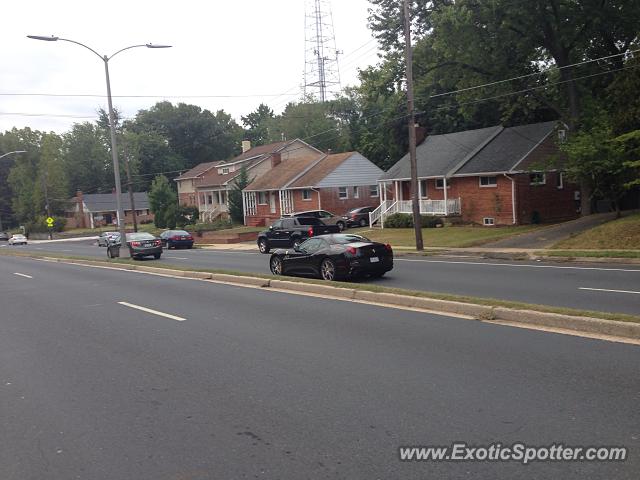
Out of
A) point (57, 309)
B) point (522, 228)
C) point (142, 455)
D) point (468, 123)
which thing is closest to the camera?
point (142, 455)

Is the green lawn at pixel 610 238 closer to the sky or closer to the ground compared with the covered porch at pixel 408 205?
closer to the ground

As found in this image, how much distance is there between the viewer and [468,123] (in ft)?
152

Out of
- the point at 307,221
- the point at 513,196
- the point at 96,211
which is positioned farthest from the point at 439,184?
the point at 96,211

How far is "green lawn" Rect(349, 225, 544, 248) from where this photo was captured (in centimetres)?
2664

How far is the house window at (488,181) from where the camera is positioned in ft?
109

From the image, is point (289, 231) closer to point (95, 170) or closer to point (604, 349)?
point (604, 349)

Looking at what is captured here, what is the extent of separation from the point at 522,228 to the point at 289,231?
466 inches

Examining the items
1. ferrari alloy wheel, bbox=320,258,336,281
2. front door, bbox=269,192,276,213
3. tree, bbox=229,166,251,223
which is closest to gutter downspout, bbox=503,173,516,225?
ferrari alloy wheel, bbox=320,258,336,281

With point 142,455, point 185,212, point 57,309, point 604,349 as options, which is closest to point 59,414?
point 142,455

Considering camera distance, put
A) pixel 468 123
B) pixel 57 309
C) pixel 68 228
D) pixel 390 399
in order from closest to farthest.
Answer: pixel 390 399, pixel 57 309, pixel 468 123, pixel 68 228

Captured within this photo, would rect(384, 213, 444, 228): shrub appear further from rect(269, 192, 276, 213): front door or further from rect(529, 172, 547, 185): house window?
rect(269, 192, 276, 213): front door

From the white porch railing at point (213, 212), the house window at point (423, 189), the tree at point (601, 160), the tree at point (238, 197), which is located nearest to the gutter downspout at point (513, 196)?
the tree at point (601, 160)

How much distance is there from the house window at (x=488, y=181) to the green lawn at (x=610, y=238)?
1090 cm

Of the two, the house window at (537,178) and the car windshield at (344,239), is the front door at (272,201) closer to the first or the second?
the house window at (537,178)
